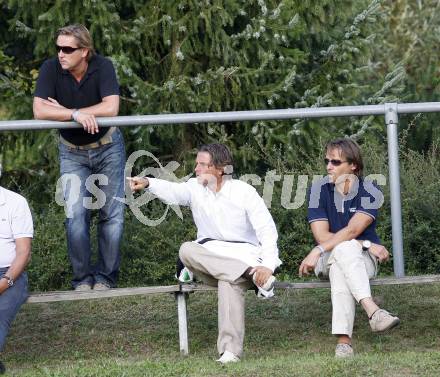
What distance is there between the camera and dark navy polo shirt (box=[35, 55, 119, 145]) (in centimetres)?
789

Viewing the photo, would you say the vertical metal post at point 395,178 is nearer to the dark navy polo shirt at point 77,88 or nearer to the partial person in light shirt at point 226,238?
the partial person in light shirt at point 226,238

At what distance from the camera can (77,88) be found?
792 centimetres

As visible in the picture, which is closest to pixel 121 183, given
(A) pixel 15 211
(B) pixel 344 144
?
(A) pixel 15 211

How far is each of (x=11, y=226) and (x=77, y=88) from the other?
44.0 inches

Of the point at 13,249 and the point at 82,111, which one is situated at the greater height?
the point at 82,111

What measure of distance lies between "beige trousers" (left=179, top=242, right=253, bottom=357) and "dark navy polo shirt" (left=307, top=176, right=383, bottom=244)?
674mm

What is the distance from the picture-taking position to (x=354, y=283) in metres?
7.14

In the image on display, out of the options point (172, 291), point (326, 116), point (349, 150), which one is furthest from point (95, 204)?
point (349, 150)

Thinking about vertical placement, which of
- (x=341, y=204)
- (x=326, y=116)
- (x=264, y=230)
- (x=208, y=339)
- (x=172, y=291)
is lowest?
(x=208, y=339)


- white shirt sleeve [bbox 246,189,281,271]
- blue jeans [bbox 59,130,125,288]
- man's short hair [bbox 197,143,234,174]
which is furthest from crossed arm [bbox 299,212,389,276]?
blue jeans [bbox 59,130,125,288]

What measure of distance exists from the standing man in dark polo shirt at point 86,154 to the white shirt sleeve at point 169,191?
480 millimetres

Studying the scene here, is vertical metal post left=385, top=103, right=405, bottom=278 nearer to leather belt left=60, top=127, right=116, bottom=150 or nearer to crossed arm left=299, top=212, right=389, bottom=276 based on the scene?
crossed arm left=299, top=212, right=389, bottom=276

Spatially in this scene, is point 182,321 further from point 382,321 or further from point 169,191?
point 382,321

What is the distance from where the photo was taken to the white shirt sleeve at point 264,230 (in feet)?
23.8
